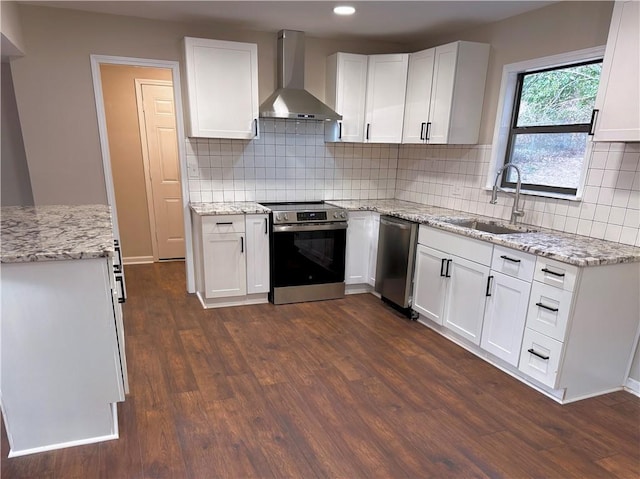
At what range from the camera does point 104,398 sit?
1.95 meters

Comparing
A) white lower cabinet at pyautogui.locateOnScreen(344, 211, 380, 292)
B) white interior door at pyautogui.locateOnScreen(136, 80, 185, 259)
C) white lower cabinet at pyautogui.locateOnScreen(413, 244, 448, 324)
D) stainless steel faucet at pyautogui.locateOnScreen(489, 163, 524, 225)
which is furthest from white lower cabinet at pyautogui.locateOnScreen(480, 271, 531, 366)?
white interior door at pyautogui.locateOnScreen(136, 80, 185, 259)

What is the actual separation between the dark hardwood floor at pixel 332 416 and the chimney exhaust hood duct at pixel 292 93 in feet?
6.13

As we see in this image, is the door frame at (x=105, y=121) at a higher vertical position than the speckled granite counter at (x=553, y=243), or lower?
higher

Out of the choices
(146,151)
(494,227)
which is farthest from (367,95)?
(146,151)

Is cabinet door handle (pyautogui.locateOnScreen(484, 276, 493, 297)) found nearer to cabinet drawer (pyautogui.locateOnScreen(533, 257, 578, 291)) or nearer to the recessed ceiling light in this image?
cabinet drawer (pyautogui.locateOnScreen(533, 257, 578, 291))

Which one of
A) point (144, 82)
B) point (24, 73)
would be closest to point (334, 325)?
point (24, 73)

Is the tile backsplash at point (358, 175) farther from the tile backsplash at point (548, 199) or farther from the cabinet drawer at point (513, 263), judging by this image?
the cabinet drawer at point (513, 263)

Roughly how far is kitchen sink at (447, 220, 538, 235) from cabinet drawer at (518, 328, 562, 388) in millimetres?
828

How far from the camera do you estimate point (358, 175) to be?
4383 millimetres

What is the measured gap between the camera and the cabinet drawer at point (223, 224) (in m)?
3.41

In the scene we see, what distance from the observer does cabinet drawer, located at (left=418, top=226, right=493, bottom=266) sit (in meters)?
2.72

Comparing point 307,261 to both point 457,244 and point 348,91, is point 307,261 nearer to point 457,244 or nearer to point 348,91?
point 457,244

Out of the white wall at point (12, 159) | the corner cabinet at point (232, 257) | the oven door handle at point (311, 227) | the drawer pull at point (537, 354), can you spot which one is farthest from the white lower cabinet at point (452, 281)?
the white wall at point (12, 159)

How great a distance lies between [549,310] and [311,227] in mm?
2019
